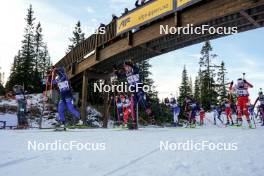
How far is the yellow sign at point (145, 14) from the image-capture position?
1326cm

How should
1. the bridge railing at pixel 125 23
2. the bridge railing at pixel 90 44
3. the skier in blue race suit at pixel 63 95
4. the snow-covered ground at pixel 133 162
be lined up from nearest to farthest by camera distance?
the snow-covered ground at pixel 133 162, the skier in blue race suit at pixel 63 95, the bridge railing at pixel 125 23, the bridge railing at pixel 90 44

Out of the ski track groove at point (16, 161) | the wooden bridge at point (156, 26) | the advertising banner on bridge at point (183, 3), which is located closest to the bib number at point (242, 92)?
the wooden bridge at point (156, 26)

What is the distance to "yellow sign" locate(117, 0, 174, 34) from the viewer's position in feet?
43.5

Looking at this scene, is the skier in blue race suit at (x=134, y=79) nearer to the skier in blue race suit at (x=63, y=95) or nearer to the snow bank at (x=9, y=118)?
the skier in blue race suit at (x=63, y=95)

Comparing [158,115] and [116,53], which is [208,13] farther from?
[158,115]

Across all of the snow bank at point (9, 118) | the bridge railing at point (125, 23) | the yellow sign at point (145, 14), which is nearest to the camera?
the bridge railing at point (125, 23)

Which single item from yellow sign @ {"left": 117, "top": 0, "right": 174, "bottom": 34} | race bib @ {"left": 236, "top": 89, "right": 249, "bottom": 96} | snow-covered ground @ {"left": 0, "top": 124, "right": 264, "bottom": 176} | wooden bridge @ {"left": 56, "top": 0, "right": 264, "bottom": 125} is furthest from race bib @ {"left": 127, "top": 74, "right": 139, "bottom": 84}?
snow-covered ground @ {"left": 0, "top": 124, "right": 264, "bottom": 176}

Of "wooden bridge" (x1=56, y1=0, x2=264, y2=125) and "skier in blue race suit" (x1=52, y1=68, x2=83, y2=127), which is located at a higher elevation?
"wooden bridge" (x1=56, y1=0, x2=264, y2=125)

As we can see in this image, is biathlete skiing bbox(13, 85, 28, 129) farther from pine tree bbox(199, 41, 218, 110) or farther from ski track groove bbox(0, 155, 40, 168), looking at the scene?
pine tree bbox(199, 41, 218, 110)

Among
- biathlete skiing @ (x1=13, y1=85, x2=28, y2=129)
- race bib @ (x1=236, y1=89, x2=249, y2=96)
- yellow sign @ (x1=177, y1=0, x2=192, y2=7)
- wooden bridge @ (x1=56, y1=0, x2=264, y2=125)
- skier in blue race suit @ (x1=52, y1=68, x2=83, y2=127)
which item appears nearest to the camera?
skier in blue race suit @ (x1=52, y1=68, x2=83, y2=127)

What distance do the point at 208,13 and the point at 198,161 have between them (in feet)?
29.6

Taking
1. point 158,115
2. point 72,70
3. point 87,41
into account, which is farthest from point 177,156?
point 158,115

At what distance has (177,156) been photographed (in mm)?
4113

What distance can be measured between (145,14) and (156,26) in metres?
0.88
